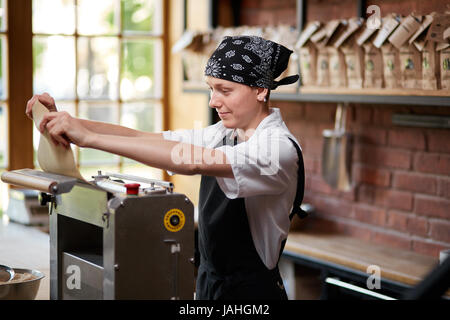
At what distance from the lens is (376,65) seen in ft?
8.79

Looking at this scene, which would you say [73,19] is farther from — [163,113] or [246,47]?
[246,47]

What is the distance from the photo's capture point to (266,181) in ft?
5.06

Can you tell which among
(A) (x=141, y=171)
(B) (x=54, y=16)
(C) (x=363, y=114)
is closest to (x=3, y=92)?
(B) (x=54, y=16)

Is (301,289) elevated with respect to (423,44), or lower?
lower

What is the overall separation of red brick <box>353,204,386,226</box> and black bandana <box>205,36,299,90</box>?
161 centimetres

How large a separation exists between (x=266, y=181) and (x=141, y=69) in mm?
2689

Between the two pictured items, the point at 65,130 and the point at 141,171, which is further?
the point at 141,171

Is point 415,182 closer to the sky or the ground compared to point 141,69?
closer to the ground

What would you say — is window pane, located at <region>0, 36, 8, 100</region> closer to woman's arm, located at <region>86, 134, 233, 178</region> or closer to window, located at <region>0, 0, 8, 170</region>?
window, located at <region>0, 0, 8, 170</region>

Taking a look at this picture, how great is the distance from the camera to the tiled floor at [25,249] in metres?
2.24

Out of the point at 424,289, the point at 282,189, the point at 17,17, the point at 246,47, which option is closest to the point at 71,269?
the point at 282,189

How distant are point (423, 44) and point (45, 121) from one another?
1575 millimetres

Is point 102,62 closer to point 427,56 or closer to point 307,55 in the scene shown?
point 307,55

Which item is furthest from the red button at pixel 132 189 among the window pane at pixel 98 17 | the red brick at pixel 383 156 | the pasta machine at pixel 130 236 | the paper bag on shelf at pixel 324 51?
the window pane at pixel 98 17
